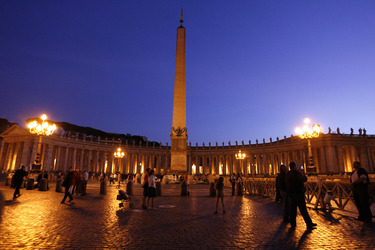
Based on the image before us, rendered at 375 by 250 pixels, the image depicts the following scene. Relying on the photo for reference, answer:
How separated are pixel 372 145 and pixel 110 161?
72758 millimetres

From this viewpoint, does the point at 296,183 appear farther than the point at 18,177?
No

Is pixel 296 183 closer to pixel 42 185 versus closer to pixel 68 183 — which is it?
pixel 68 183

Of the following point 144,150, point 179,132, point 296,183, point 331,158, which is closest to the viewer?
point 296,183

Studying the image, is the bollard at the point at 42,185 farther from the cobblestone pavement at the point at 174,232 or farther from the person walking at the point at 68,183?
the cobblestone pavement at the point at 174,232

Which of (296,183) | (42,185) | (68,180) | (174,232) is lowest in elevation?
(174,232)

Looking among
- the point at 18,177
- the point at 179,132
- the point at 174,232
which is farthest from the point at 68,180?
the point at 179,132

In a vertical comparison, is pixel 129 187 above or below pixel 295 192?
below

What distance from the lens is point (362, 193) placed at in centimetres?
827

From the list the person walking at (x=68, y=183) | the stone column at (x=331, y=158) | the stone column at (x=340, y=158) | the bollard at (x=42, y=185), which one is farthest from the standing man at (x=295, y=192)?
the stone column at (x=340, y=158)

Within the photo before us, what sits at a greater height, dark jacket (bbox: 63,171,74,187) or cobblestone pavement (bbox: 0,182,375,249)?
dark jacket (bbox: 63,171,74,187)

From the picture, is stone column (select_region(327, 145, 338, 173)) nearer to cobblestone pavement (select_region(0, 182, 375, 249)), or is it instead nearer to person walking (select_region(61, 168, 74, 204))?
cobblestone pavement (select_region(0, 182, 375, 249))

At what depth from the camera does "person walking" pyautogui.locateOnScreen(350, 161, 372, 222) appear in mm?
8055

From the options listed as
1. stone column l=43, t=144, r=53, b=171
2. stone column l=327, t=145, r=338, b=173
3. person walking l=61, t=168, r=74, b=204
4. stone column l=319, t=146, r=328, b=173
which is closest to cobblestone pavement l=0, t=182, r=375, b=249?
person walking l=61, t=168, r=74, b=204

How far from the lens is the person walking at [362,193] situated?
805 cm
